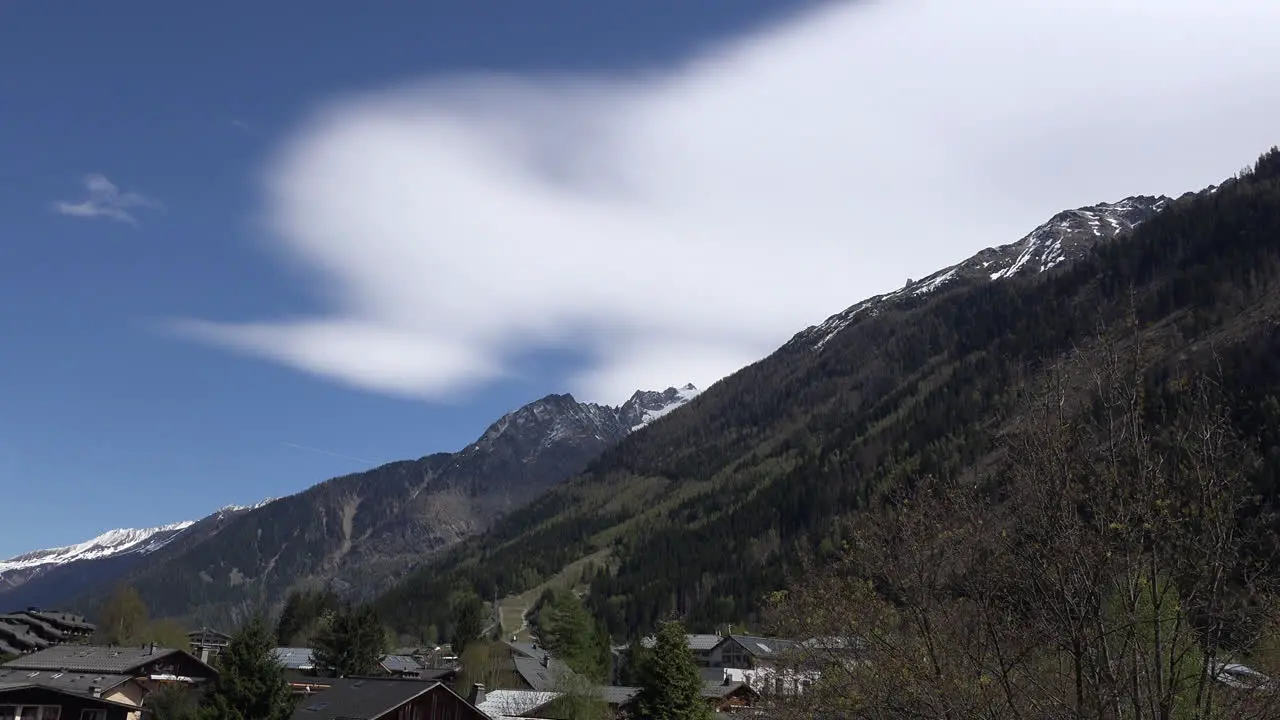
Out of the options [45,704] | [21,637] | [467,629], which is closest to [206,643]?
[21,637]

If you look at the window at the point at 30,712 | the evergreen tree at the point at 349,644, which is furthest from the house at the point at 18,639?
the window at the point at 30,712

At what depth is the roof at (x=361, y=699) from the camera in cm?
6340

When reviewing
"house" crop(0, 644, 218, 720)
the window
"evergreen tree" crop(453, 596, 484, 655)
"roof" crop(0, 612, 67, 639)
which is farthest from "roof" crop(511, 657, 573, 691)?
"roof" crop(0, 612, 67, 639)

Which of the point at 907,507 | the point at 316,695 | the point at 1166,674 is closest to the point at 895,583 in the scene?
the point at 907,507

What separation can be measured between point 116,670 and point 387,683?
2905 cm

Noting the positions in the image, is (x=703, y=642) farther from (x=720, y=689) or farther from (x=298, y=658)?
(x=298, y=658)

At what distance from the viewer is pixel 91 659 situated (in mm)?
86125

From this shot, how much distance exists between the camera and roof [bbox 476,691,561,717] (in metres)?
93.3

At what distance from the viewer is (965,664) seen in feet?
76.8

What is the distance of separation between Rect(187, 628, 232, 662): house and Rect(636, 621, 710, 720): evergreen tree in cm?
5888

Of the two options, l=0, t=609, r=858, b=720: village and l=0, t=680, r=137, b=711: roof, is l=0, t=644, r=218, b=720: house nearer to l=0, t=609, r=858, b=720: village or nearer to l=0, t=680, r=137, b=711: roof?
l=0, t=609, r=858, b=720: village

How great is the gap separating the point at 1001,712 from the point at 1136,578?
4637 millimetres

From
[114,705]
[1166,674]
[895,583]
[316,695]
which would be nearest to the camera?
[1166,674]

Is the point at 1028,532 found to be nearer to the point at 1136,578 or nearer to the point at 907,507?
the point at 1136,578
